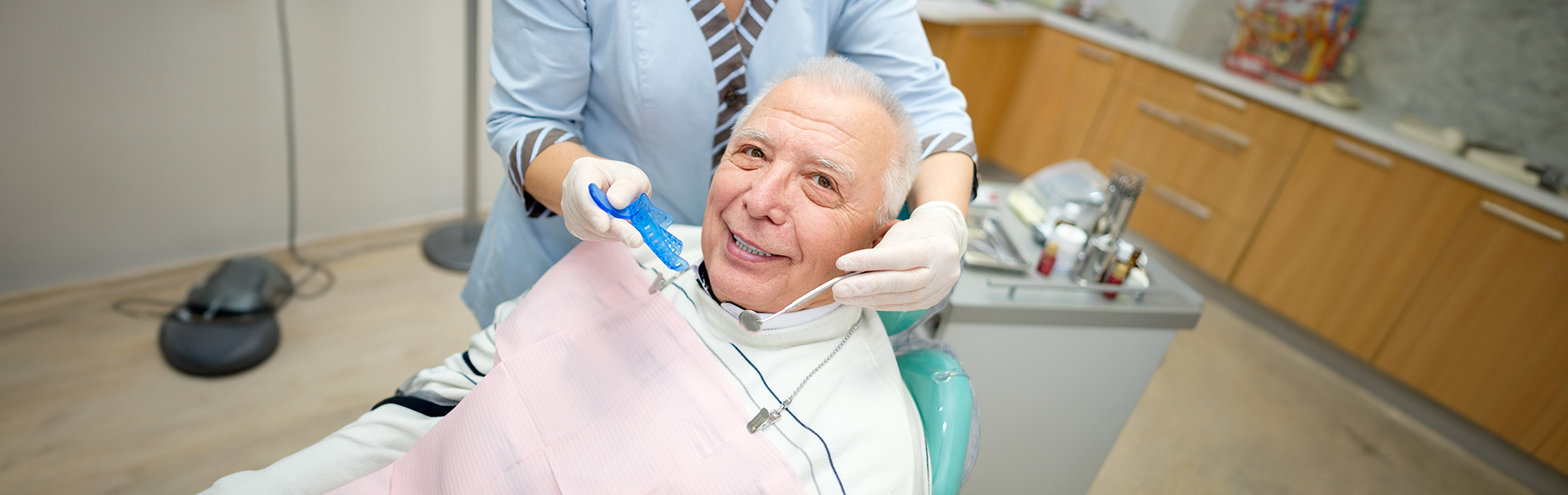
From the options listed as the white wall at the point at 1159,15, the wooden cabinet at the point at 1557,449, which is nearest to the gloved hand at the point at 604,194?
the wooden cabinet at the point at 1557,449

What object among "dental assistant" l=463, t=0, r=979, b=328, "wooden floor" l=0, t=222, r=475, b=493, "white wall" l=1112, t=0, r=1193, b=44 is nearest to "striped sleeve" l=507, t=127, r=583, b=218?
"dental assistant" l=463, t=0, r=979, b=328

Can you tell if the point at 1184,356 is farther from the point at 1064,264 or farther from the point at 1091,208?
the point at 1064,264

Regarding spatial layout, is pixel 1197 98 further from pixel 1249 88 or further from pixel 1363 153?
pixel 1363 153

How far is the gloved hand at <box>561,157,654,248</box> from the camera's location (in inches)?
37.5

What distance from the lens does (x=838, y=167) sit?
101 centimetres

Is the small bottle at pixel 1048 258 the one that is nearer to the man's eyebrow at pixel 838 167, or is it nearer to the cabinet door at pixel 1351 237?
the man's eyebrow at pixel 838 167

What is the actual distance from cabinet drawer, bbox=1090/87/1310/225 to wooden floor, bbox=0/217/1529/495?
0.56m

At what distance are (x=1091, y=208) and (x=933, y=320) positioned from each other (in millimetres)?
667

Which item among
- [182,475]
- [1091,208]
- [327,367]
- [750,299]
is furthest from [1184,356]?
[182,475]

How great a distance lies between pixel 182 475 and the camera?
168 cm

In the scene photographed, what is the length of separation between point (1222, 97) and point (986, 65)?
3.57 ft

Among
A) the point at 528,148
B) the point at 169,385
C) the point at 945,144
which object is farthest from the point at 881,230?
the point at 169,385

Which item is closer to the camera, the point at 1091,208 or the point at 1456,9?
the point at 1091,208

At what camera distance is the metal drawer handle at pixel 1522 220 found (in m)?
2.32
